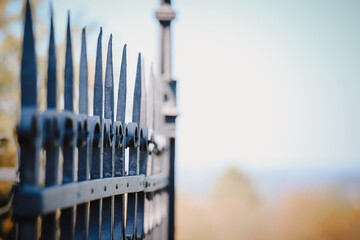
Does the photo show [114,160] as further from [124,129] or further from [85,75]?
[85,75]

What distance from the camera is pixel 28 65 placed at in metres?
2.00

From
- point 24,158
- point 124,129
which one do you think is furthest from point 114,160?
point 24,158

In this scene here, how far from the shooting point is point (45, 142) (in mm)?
2096

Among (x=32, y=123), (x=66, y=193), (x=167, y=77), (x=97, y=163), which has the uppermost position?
(x=167, y=77)

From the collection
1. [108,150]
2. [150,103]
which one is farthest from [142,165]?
[108,150]

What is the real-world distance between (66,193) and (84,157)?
27cm

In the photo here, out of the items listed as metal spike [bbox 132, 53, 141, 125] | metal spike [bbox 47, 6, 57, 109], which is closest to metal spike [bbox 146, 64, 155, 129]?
metal spike [bbox 132, 53, 141, 125]

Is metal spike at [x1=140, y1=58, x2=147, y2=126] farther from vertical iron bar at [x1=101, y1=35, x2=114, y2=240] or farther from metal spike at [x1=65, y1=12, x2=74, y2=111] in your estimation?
metal spike at [x1=65, y1=12, x2=74, y2=111]

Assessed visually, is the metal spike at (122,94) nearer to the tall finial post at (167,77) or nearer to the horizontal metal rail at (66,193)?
the horizontal metal rail at (66,193)

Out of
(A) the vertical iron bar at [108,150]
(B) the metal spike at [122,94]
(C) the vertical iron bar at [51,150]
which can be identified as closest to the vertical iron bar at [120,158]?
(B) the metal spike at [122,94]

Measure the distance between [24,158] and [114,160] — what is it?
97 cm

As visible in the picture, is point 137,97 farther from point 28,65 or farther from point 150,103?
point 28,65

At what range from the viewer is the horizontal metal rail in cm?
196

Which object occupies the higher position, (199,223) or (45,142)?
(45,142)
